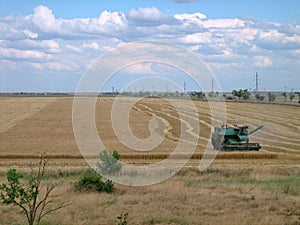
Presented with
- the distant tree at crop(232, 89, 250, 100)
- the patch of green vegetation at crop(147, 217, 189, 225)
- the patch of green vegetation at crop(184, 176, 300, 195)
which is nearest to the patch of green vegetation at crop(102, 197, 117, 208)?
the patch of green vegetation at crop(147, 217, 189, 225)

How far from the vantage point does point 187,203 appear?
1864 centimetres

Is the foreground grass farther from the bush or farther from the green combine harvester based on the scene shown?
the green combine harvester

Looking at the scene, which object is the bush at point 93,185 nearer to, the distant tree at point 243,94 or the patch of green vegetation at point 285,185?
the patch of green vegetation at point 285,185

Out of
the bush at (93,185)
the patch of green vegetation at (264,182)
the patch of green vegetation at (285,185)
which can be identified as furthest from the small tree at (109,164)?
the patch of green vegetation at (285,185)

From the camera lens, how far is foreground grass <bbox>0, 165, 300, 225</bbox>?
15.7 metres

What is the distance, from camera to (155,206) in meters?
17.9

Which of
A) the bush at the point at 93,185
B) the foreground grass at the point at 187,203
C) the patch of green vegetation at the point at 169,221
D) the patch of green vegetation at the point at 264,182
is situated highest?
the bush at the point at 93,185

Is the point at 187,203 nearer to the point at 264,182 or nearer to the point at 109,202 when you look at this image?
the point at 109,202

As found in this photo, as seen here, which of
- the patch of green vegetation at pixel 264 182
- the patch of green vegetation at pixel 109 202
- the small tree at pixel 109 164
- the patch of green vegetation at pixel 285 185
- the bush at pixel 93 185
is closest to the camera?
the patch of green vegetation at pixel 109 202

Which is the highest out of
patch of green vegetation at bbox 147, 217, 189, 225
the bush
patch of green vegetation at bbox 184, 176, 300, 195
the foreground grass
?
the bush

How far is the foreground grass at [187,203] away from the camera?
51.5 feet

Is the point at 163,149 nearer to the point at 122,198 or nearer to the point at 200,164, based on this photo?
the point at 200,164

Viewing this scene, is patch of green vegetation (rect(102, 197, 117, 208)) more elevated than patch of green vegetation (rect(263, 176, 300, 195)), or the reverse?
patch of green vegetation (rect(102, 197, 117, 208))

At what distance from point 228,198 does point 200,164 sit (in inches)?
512
